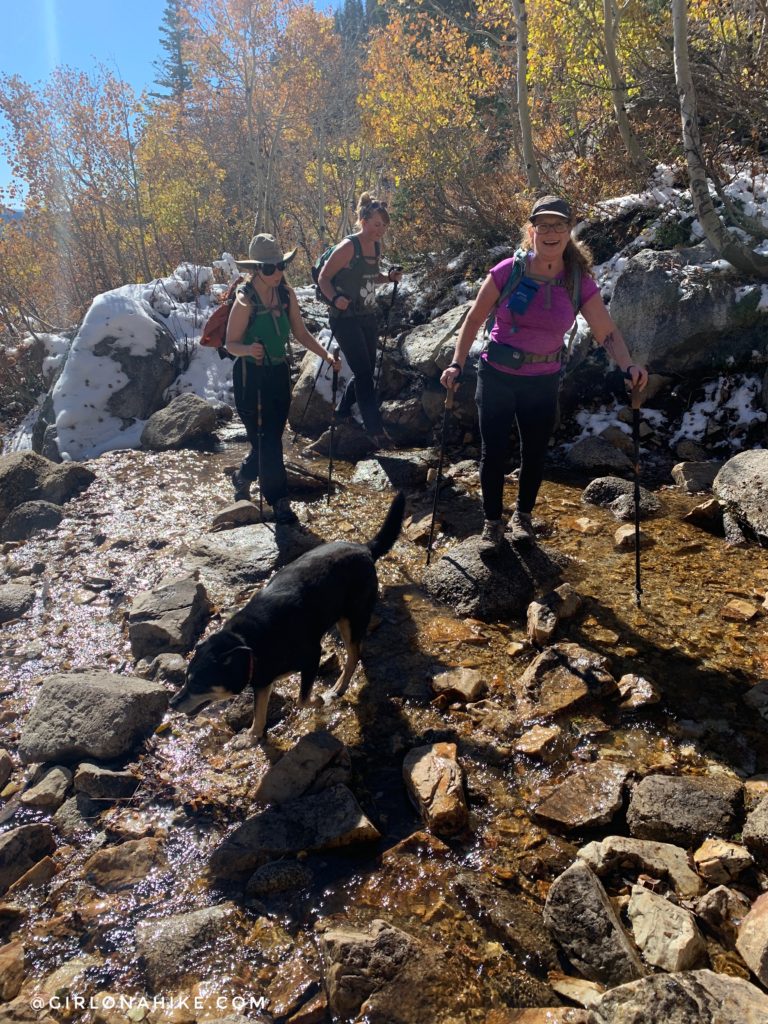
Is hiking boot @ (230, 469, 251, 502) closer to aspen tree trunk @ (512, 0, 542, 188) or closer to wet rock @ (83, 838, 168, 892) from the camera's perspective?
wet rock @ (83, 838, 168, 892)

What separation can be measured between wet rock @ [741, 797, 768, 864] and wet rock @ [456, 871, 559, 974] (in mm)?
1003

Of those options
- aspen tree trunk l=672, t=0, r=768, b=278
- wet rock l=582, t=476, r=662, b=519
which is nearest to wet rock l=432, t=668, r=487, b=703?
wet rock l=582, t=476, r=662, b=519

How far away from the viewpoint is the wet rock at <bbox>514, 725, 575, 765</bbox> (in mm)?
3449

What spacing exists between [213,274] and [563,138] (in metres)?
8.72

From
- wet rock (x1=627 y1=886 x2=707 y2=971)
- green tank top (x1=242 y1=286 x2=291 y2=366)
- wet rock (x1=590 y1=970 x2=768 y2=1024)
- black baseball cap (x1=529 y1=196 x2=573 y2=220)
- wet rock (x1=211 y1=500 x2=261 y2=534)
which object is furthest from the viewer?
wet rock (x1=211 y1=500 x2=261 y2=534)

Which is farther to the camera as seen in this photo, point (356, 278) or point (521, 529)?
point (356, 278)

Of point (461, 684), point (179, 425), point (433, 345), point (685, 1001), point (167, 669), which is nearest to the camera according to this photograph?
point (685, 1001)

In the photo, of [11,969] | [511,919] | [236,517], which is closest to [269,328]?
[236,517]

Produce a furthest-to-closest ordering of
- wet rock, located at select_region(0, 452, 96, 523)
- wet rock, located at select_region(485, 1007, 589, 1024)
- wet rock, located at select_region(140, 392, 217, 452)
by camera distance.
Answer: wet rock, located at select_region(140, 392, 217, 452) < wet rock, located at select_region(0, 452, 96, 523) < wet rock, located at select_region(485, 1007, 589, 1024)

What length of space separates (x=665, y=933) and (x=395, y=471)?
5.91 meters

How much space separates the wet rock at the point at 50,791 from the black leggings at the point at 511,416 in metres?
3.71

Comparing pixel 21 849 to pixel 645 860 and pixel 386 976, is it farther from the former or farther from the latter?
pixel 645 860

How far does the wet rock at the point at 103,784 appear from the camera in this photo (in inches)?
137

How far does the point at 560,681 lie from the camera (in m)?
3.92
